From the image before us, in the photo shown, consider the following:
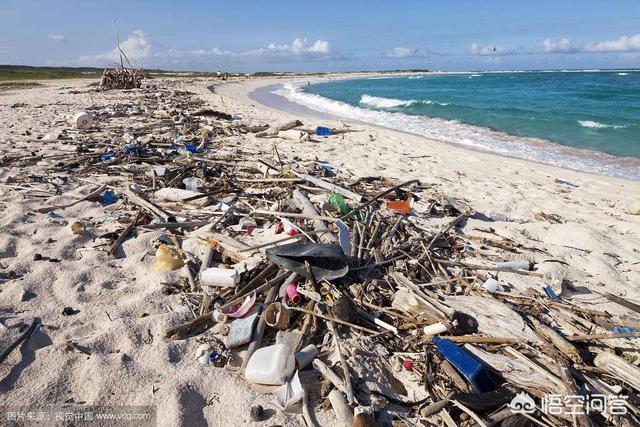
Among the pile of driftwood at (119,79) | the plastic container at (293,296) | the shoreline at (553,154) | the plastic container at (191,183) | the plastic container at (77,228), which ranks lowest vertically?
the shoreline at (553,154)

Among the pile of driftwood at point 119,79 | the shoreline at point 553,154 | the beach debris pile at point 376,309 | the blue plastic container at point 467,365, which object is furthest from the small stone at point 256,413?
the pile of driftwood at point 119,79

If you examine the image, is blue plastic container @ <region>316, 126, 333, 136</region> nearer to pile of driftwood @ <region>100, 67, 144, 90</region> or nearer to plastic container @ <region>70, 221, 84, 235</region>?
plastic container @ <region>70, 221, 84, 235</region>

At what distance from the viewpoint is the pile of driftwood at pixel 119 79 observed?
75.5 feet

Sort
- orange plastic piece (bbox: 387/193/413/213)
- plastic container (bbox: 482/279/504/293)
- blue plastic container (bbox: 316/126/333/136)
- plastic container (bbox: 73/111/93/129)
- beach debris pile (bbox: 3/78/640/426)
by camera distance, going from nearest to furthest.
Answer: beach debris pile (bbox: 3/78/640/426) < plastic container (bbox: 482/279/504/293) < orange plastic piece (bbox: 387/193/413/213) < plastic container (bbox: 73/111/93/129) < blue plastic container (bbox: 316/126/333/136)

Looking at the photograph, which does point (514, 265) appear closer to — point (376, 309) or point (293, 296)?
point (376, 309)

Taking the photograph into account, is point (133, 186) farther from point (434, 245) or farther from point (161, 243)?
point (434, 245)

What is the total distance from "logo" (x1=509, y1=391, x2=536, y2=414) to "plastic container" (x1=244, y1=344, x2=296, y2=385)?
138 centimetres

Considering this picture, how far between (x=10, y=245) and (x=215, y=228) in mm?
1995

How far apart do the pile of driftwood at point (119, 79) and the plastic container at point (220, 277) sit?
81.0 ft

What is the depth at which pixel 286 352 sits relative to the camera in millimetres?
2469

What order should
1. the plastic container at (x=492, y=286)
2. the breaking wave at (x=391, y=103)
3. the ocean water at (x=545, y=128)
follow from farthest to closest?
the breaking wave at (x=391, y=103) < the ocean water at (x=545, y=128) < the plastic container at (x=492, y=286)

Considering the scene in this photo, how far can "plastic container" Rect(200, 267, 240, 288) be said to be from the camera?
10.3 feet

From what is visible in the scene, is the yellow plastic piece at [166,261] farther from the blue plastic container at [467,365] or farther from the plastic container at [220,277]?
the blue plastic container at [467,365]

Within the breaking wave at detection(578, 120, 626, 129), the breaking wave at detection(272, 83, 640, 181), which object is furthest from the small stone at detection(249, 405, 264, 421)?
the breaking wave at detection(578, 120, 626, 129)
